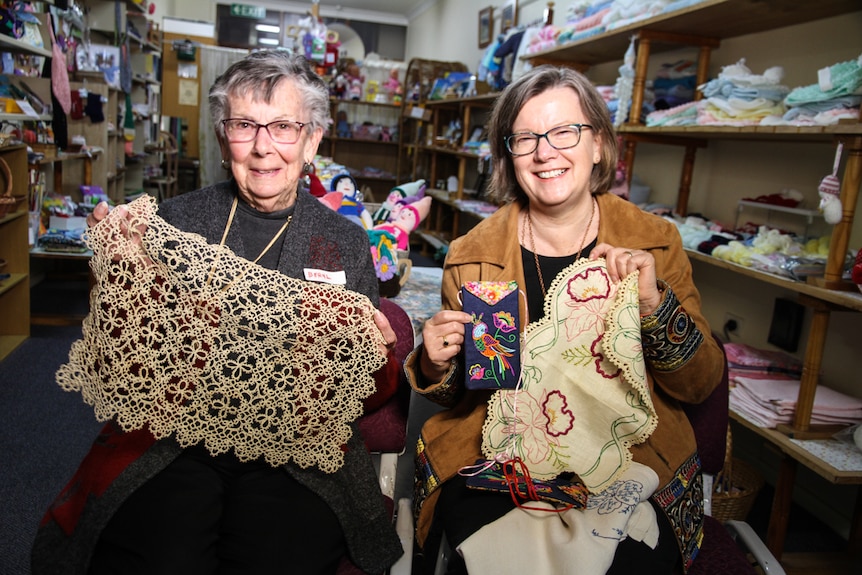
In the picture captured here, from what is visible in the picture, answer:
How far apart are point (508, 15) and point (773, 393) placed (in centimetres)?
526

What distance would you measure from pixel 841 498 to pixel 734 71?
5.49 feet

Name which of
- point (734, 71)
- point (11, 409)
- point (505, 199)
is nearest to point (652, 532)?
point (505, 199)

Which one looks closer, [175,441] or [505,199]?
[175,441]

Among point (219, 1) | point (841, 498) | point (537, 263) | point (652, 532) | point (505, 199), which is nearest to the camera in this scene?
point (652, 532)

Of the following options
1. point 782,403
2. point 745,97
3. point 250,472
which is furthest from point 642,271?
point 745,97

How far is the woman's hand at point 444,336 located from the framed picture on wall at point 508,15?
18.8ft

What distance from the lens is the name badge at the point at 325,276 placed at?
148 cm

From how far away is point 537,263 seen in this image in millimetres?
1653

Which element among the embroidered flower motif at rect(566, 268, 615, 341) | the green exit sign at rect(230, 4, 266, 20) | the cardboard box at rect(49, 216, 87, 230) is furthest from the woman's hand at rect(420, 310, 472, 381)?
the green exit sign at rect(230, 4, 266, 20)

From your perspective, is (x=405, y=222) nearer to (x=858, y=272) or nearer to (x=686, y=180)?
(x=686, y=180)

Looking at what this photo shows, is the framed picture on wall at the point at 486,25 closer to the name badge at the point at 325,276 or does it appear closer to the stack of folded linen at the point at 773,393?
the stack of folded linen at the point at 773,393

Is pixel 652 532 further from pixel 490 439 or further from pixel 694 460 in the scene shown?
pixel 490 439

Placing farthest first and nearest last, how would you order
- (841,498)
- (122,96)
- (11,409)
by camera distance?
1. (122,96)
2. (11,409)
3. (841,498)

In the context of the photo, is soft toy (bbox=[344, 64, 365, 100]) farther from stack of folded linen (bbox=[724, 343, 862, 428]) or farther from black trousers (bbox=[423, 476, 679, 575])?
black trousers (bbox=[423, 476, 679, 575])
